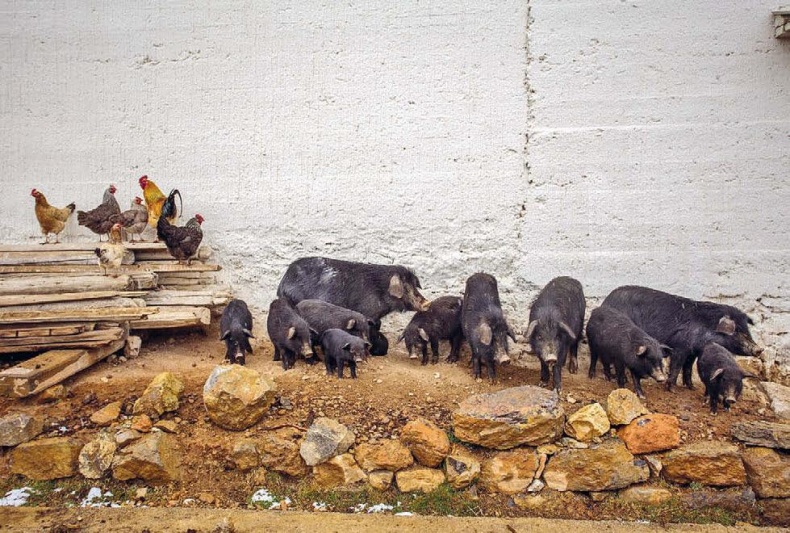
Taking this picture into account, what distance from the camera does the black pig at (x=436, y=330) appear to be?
7261mm

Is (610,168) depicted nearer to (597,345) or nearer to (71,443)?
(597,345)

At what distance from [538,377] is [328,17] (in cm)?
513

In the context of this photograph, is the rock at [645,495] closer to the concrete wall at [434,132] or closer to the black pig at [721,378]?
the black pig at [721,378]

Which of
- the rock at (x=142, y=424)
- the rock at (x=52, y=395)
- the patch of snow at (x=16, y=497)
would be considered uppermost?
the rock at (x=52, y=395)

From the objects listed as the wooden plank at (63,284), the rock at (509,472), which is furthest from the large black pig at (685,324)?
the wooden plank at (63,284)

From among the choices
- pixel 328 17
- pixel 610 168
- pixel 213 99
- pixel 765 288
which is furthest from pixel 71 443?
pixel 765 288

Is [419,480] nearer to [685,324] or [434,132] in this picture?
[685,324]

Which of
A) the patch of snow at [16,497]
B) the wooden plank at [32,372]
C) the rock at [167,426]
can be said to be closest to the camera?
the patch of snow at [16,497]

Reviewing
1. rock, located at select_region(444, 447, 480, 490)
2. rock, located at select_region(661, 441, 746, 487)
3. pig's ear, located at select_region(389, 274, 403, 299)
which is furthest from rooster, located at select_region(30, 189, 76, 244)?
rock, located at select_region(661, 441, 746, 487)

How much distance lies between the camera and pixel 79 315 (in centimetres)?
682

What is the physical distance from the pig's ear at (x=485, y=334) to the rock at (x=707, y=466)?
77.5 inches

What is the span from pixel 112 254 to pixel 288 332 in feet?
7.84

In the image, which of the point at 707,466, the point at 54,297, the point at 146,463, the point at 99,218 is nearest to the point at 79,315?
the point at 54,297

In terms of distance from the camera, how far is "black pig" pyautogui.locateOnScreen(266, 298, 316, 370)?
6707 mm
